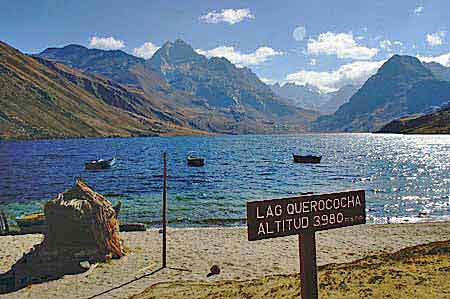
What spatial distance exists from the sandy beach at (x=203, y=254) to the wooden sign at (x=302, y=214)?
40.1ft

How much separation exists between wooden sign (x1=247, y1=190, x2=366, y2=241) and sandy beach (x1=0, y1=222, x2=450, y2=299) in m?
12.2

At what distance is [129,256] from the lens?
80.5 ft

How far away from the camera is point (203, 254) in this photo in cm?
2556

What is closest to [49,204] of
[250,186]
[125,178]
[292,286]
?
[292,286]

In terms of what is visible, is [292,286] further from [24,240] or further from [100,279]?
[24,240]

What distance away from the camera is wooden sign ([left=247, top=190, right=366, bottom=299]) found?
8.12 m

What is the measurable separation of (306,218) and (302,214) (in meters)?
0.14

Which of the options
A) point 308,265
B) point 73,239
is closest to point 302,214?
point 308,265

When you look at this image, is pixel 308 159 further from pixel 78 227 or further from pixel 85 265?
pixel 85 265

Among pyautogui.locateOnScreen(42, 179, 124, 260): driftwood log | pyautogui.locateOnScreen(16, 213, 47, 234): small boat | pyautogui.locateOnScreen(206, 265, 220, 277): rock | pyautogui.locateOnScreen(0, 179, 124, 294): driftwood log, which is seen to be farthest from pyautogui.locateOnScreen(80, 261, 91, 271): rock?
pyautogui.locateOnScreen(16, 213, 47, 234): small boat

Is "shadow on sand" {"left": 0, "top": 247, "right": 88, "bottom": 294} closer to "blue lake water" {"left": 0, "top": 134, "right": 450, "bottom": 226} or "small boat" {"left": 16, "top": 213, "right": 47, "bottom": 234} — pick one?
"small boat" {"left": 16, "top": 213, "right": 47, "bottom": 234}

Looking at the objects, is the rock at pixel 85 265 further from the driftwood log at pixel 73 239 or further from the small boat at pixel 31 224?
the small boat at pixel 31 224

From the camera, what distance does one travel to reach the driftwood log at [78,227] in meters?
22.7

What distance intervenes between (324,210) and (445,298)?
5499 mm
